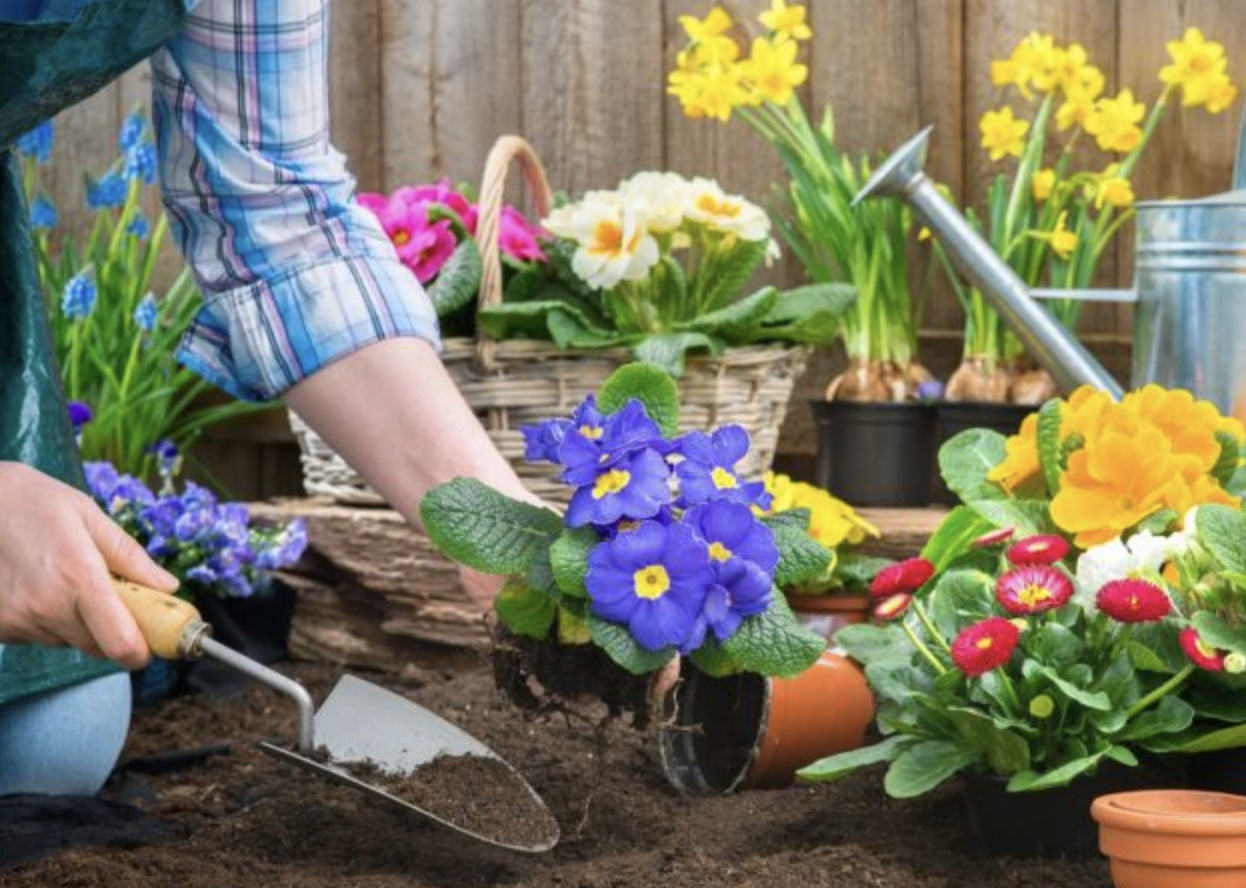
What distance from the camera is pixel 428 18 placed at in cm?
332

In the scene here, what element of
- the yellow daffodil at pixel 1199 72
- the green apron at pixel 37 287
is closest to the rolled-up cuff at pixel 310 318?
the green apron at pixel 37 287

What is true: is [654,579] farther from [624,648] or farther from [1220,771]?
[1220,771]

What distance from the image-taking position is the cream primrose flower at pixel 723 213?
2566 millimetres

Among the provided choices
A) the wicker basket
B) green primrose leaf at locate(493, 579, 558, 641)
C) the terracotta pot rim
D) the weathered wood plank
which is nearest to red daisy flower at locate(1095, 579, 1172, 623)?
the terracotta pot rim

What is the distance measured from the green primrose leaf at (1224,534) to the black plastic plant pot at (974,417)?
1117 millimetres

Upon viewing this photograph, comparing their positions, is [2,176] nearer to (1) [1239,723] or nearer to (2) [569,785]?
(2) [569,785]

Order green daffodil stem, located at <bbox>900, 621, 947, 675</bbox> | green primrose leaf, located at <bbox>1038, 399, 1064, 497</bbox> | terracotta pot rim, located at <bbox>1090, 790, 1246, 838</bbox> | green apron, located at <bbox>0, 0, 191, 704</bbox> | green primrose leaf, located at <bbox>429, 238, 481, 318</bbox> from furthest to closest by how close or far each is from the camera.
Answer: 1. green primrose leaf, located at <bbox>429, 238, 481, 318</bbox>
2. green primrose leaf, located at <bbox>1038, 399, 1064, 497</bbox>
3. green apron, located at <bbox>0, 0, 191, 704</bbox>
4. green daffodil stem, located at <bbox>900, 621, 947, 675</bbox>
5. terracotta pot rim, located at <bbox>1090, 790, 1246, 838</bbox>

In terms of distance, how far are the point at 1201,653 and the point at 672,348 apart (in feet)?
3.54

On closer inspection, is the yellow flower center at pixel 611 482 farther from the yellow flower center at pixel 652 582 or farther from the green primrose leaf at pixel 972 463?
the green primrose leaf at pixel 972 463

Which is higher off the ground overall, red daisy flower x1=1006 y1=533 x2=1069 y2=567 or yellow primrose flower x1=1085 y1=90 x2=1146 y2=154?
yellow primrose flower x1=1085 y1=90 x2=1146 y2=154

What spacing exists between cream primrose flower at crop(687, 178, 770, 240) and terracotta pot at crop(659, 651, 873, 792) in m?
0.79

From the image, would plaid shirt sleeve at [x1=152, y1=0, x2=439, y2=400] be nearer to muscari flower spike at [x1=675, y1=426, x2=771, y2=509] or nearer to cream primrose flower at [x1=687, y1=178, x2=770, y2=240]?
muscari flower spike at [x1=675, y1=426, x2=771, y2=509]

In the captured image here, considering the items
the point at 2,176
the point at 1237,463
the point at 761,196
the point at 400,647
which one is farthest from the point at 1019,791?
the point at 761,196

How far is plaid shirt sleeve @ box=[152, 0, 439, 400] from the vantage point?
5.94ft
